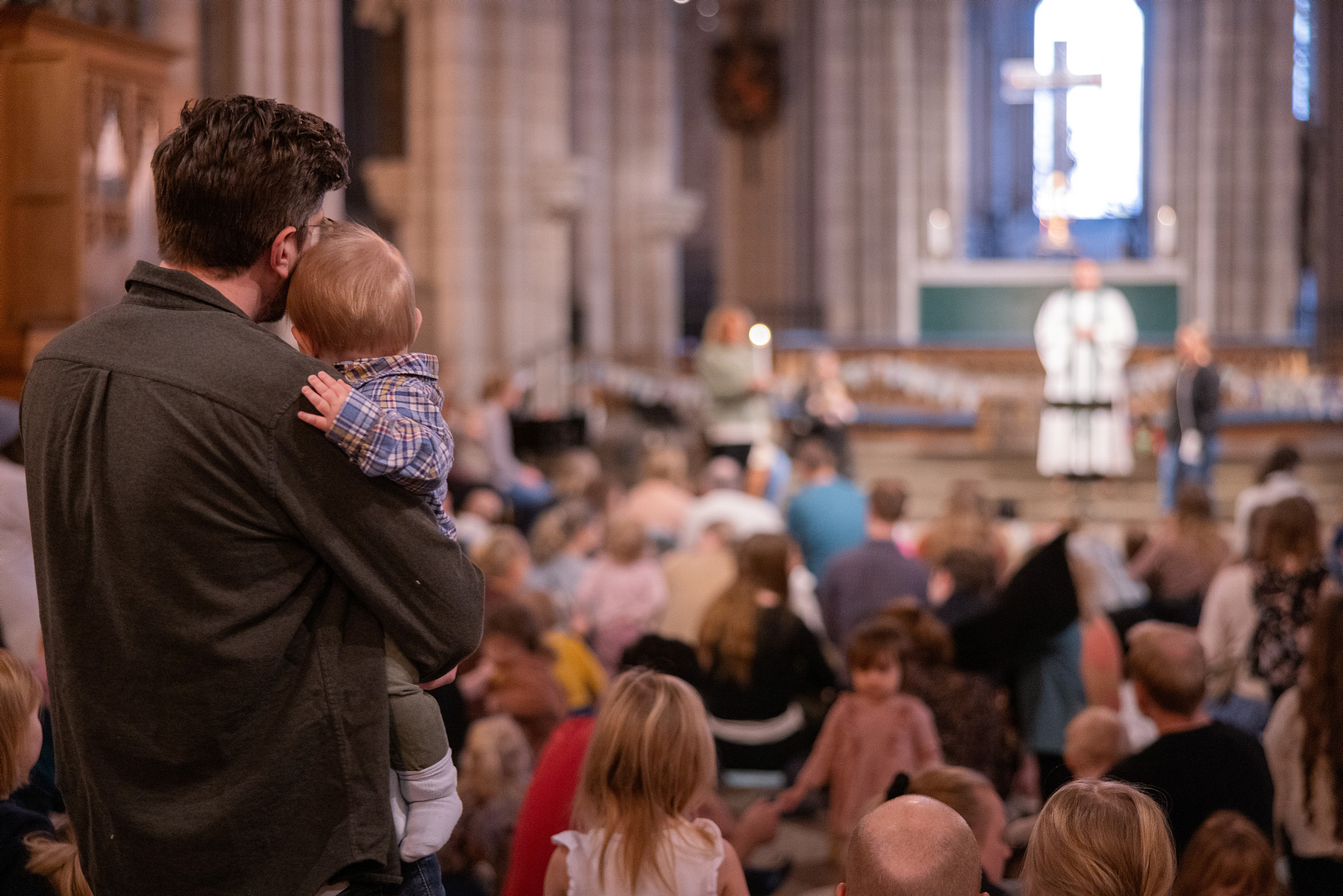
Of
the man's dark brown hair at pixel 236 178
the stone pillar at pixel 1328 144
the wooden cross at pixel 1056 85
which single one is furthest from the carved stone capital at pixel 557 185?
the stone pillar at pixel 1328 144

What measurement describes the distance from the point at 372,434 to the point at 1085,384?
11.0m

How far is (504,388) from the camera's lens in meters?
11.3

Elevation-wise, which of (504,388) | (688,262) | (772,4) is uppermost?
(772,4)

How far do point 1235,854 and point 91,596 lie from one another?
2.52 metres

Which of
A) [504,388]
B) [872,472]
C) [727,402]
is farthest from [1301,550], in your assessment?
[872,472]

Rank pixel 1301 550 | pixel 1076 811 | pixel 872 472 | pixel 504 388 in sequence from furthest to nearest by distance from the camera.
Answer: pixel 872 472, pixel 504 388, pixel 1301 550, pixel 1076 811

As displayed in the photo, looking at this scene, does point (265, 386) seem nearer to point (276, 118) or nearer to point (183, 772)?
point (276, 118)

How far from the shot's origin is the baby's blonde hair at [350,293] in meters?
1.88

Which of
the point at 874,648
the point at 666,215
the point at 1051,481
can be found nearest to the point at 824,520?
the point at 874,648

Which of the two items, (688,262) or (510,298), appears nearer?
(510,298)

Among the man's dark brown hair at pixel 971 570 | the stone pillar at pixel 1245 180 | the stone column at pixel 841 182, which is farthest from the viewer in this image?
the stone column at pixel 841 182

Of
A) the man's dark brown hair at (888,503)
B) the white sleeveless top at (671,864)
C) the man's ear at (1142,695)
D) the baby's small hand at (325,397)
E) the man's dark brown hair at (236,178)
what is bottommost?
the white sleeveless top at (671,864)

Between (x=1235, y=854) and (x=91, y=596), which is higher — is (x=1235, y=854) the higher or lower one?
the lower one

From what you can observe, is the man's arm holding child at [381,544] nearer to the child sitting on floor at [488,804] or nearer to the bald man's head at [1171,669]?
the child sitting on floor at [488,804]
